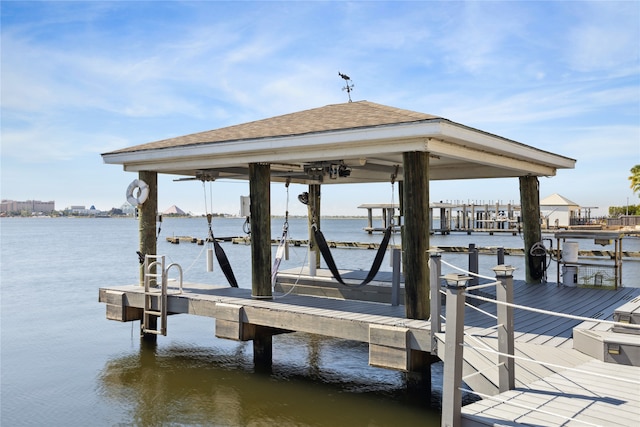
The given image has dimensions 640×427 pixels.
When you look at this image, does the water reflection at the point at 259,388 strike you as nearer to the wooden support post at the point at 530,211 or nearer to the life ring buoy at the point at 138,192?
the life ring buoy at the point at 138,192

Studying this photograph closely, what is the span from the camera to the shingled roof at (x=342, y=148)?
7.41 metres

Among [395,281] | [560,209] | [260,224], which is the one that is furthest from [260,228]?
[560,209]

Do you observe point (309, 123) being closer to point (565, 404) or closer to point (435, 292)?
point (435, 292)

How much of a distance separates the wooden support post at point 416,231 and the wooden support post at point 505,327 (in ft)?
9.11

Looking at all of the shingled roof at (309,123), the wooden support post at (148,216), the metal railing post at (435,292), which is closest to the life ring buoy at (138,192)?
the wooden support post at (148,216)

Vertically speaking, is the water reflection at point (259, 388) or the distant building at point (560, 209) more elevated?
the distant building at point (560, 209)

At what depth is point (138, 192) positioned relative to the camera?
36.9 feet

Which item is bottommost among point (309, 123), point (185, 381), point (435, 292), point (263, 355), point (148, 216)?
point (185, 381)

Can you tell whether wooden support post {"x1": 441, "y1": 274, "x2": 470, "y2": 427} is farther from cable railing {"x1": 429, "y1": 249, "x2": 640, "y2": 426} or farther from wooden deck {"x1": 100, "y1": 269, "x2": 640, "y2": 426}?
wooden deck {"x1": 100, "y1": 269, "x2": 640, "y2": 426}

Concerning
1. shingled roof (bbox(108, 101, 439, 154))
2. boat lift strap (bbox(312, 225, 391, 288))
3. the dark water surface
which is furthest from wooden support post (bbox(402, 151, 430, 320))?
the dark water surface

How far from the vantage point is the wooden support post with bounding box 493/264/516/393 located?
4453 millimetres

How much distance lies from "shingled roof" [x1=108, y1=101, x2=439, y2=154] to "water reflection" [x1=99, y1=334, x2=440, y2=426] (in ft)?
13.2

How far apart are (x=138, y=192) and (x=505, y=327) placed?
28.4 feet

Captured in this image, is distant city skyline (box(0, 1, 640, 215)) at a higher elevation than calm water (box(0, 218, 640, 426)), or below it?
higher
